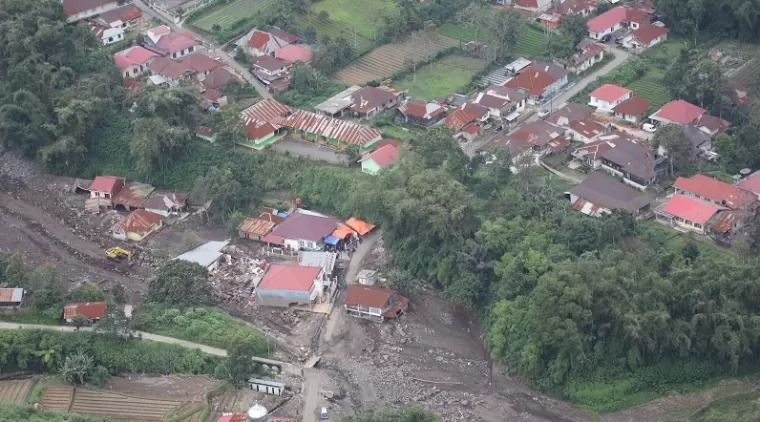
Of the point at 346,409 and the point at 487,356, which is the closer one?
the point at 346,409

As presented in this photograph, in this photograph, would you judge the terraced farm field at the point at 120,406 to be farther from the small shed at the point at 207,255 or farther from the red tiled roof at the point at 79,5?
the red tiled roof at the point at 79,5

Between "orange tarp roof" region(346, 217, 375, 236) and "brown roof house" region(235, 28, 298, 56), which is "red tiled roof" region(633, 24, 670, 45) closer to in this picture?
"brown roof house" region(235, 28, 298, 56)

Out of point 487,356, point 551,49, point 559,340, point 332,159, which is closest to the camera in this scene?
point 559,340

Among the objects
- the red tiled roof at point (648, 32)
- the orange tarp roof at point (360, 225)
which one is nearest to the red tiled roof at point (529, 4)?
the red tiled roof at point (648, 32)

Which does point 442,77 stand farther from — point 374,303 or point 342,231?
point 374,303

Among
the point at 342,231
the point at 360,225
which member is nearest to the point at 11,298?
the point at 342,231

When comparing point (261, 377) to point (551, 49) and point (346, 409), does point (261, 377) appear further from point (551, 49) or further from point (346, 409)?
point (551, 49)

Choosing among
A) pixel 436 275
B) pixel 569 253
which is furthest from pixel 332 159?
pixel 569 253
